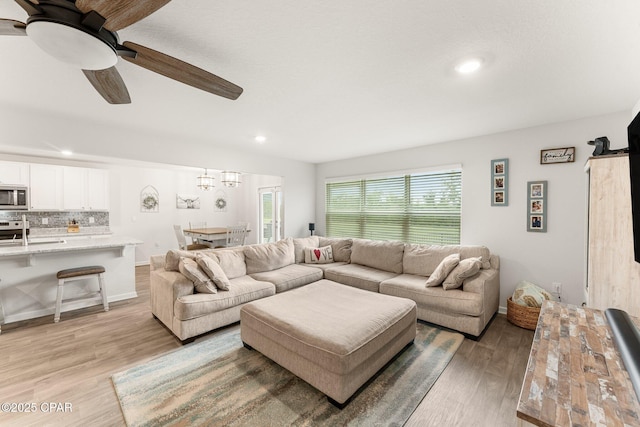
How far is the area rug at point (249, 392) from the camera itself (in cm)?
171

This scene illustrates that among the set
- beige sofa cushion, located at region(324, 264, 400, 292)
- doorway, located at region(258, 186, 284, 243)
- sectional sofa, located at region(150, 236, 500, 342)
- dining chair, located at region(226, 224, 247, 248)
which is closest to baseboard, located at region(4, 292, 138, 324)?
sectional sofa, located at region(150, 236, 500, 342)

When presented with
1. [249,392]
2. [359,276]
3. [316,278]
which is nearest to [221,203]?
[316,278]

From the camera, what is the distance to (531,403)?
890 mm

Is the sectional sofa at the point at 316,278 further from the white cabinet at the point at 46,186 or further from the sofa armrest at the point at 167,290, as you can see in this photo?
the white cabinet at the point at 46,186

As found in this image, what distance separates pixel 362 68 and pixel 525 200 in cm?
291

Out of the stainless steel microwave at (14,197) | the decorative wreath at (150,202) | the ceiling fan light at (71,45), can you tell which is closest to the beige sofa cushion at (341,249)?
the ceiling fan light at (71,45)

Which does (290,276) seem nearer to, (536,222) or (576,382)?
(576,382)

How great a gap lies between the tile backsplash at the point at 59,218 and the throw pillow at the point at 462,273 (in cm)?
693

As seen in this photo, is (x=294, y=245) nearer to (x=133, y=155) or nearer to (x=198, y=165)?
(x=198, y=165)

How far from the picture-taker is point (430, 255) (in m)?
3.66

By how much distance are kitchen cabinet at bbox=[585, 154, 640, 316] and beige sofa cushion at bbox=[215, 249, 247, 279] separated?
12.4 ft

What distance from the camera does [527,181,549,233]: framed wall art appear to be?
3195mm

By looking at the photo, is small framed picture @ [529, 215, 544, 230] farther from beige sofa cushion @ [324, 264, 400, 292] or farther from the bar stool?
the bar stool

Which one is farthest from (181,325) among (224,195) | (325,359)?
(224,195)
